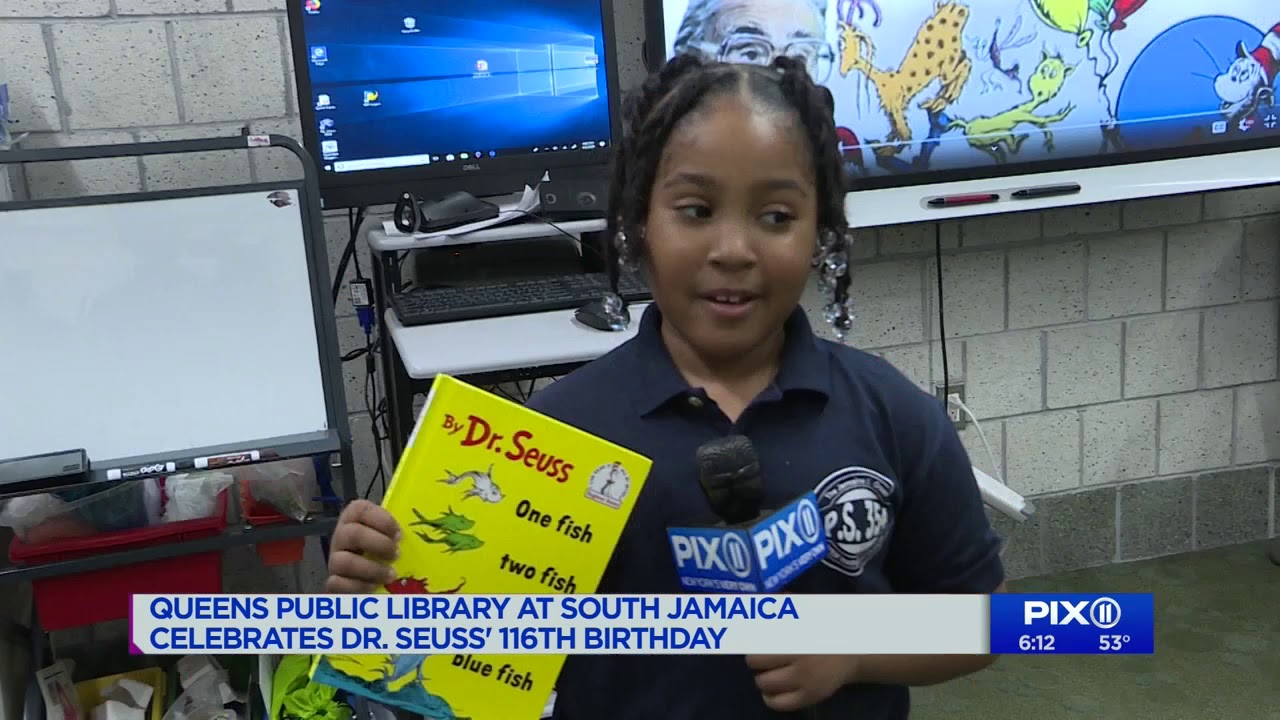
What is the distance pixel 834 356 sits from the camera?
3.42 feet

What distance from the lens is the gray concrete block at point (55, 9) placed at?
2129 millimetres

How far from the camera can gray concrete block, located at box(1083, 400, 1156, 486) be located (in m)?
2.90

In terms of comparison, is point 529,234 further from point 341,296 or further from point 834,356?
point 834,356

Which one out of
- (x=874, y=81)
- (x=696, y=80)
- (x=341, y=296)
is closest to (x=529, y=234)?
(x=341, y=296)

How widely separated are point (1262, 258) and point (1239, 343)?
229mm

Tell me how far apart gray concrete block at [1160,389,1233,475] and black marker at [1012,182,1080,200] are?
2.55 feet

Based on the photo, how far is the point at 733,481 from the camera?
2.68 feet

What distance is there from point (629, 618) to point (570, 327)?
1.06m

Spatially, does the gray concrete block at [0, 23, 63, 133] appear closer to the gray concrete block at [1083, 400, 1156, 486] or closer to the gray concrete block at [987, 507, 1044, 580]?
the gray concrete block at [987, 507, 1044, 580]

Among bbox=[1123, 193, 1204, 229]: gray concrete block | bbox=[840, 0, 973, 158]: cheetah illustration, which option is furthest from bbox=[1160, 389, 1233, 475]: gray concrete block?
bbox=[840, 0, 973, 158]: cheetah illustration

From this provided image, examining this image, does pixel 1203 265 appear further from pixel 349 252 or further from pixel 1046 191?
pixel 349 252

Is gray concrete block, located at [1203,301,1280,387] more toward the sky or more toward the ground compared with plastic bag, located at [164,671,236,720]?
more toward the sky

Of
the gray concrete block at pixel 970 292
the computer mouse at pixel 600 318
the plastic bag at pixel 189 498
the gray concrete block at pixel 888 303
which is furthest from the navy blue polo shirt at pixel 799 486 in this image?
the gray concrete block at pixel 970 292

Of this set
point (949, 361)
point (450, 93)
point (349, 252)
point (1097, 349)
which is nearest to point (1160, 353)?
point (1097, 349)
